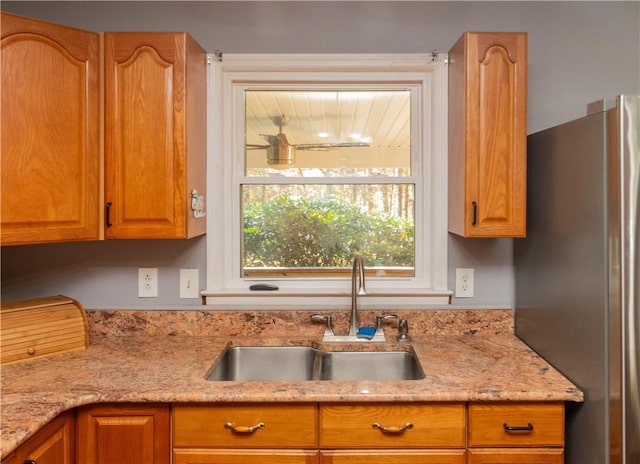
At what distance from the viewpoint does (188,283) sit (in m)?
2.22

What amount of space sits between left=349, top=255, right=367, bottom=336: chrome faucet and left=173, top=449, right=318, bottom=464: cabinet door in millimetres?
641

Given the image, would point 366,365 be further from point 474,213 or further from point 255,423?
point 474,213

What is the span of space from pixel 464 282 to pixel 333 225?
64 centimetres

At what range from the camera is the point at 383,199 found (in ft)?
7.52

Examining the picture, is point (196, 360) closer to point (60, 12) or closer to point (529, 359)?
point (529, 359)

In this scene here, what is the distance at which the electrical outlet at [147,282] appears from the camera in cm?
221

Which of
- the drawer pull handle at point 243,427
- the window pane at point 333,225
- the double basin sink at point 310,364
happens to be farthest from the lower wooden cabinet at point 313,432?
the window pane at point 333,225

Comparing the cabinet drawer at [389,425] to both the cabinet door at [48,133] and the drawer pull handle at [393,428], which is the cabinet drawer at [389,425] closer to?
the drawer pull handle at [393,428]

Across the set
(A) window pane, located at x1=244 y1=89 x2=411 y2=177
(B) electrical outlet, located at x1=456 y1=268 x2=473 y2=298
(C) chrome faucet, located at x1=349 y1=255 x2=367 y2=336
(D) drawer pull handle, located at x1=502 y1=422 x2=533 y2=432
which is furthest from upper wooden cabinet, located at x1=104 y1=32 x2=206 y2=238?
(D) drawer pull handle, located at x1=502 y1=422 x2=533 y2=432

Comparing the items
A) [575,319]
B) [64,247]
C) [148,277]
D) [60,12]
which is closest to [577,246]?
[575,319]

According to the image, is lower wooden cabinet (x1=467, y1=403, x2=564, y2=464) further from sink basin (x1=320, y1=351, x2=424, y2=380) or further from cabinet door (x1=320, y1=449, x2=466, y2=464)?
sink basin (x1=320, y1=351, x2=424, y2=380)

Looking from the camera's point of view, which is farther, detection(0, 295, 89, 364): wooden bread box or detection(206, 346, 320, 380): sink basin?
detection(206, 346, 320, 380): sink basin

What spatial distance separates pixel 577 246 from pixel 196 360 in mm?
1375

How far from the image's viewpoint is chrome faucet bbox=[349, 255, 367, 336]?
200 centimetres
